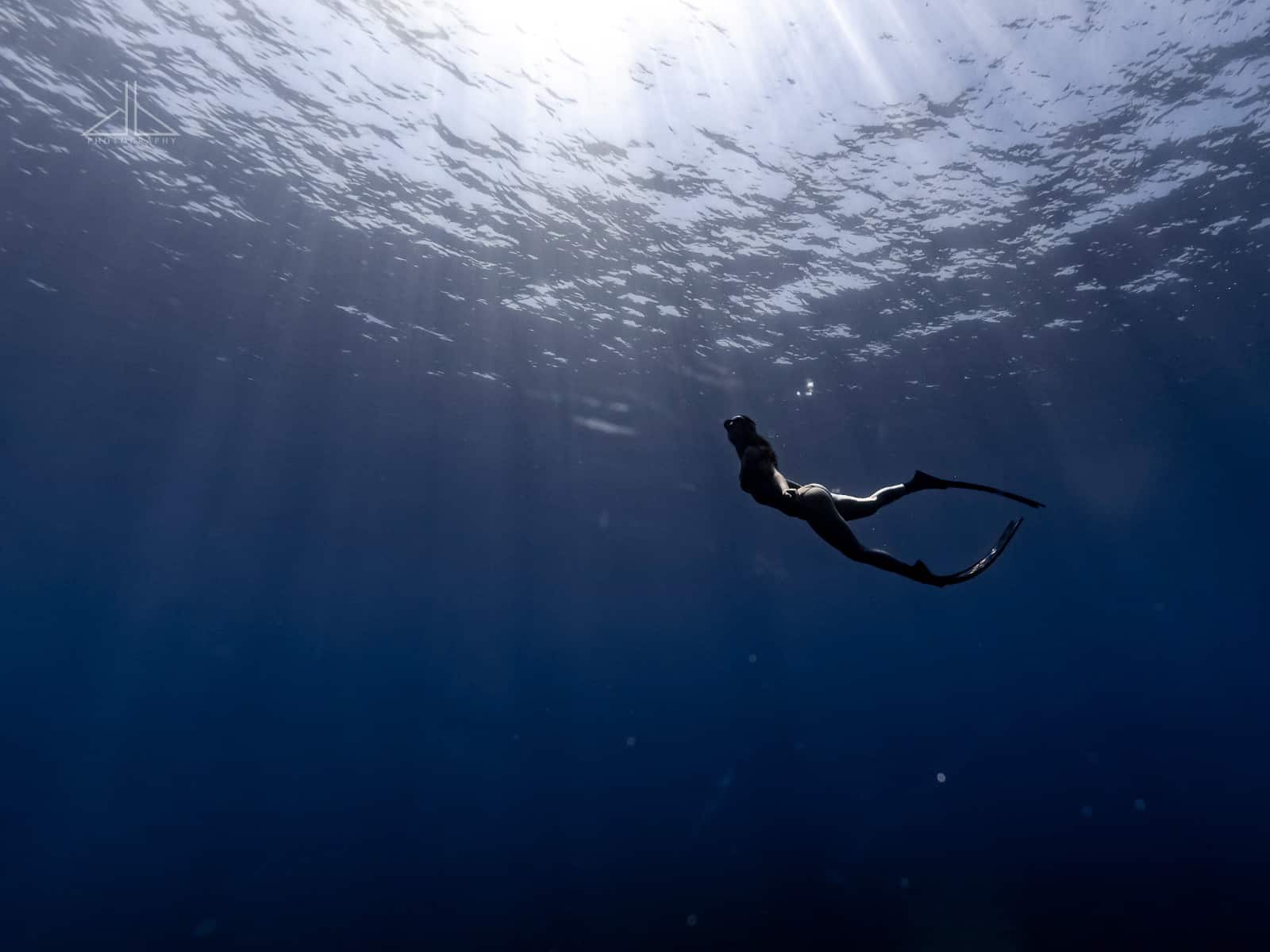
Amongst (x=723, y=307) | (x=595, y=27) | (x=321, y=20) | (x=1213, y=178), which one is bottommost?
(x=1213, y=178)

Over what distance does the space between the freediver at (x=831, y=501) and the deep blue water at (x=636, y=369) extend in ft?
30.1

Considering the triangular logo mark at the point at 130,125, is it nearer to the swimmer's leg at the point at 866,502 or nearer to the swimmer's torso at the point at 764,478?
the swimmer's torso at the point at 764,478

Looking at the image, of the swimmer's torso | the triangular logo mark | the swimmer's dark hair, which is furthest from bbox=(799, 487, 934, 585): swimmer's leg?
the triangular logo mark

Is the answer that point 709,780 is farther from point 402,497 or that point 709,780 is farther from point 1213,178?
point 1213,178

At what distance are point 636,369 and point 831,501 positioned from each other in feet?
55.5

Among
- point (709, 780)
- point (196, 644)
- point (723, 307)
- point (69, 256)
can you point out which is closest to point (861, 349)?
point (723, 307)

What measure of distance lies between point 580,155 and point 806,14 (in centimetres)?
498

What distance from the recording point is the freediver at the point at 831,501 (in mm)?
4750

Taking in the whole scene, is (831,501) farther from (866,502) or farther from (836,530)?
(866,502)

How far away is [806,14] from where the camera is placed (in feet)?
35.0

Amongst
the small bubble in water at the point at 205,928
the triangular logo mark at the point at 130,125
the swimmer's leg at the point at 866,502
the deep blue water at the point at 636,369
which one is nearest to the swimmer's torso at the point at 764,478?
the swimmer's leg at the point at 866,502

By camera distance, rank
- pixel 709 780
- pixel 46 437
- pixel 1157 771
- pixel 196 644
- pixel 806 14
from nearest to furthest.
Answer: pixel 806 14 → pixel 46 437 → pixel 1157 771 → pixel 709 780 → pixel 196 644

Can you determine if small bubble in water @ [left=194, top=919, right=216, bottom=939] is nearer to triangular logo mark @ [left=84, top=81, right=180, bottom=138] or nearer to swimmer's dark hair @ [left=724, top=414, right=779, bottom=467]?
triangular logo mark @ [left=84, top=81, right=180, bottom=138]

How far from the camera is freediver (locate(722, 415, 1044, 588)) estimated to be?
475 cm
